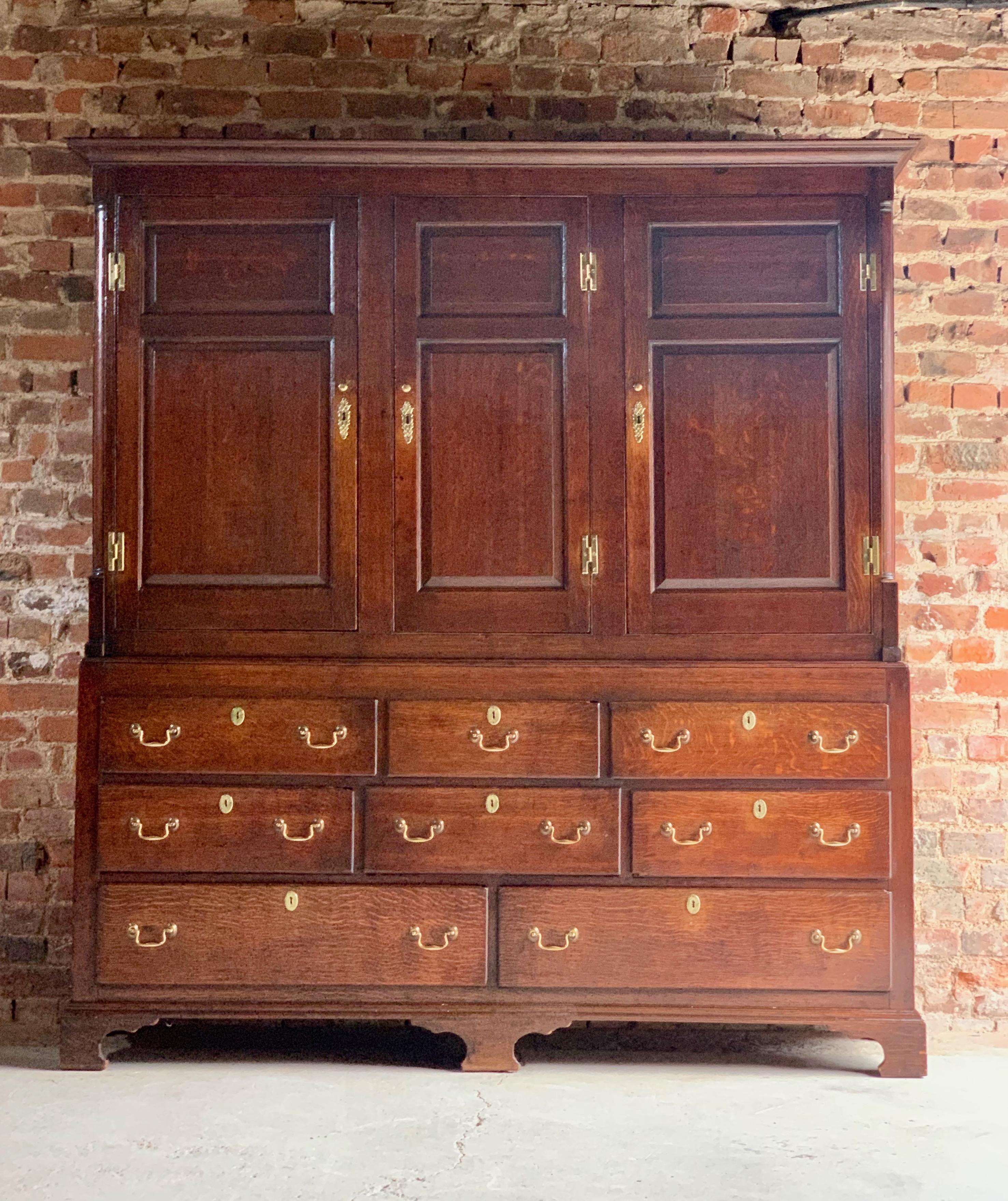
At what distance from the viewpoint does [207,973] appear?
2.67m

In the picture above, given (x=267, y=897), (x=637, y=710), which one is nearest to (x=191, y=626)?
(x=267, y=897)

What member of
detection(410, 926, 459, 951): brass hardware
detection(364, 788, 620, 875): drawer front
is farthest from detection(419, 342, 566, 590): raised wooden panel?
detection(410, 926, 459, 951): brass hardware

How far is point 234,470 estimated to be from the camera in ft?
8.98

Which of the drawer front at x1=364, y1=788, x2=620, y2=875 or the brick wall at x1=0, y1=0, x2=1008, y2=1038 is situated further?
the brick wall at x1=0, y1=0, x2=1008, y2=1038

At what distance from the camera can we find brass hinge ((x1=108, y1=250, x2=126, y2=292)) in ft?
9.02

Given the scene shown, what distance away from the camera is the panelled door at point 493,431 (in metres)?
2.73

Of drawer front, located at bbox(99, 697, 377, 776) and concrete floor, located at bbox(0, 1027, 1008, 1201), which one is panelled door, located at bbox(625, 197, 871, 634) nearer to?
drawer front, located at bbox(99, 697, 377, 776)

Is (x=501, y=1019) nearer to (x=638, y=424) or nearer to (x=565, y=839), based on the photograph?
(x=565, y=839)

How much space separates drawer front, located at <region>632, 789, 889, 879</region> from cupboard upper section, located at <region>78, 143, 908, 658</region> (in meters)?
0.36

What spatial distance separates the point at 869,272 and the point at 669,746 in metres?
1.26

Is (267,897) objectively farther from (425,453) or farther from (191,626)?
(425,453)

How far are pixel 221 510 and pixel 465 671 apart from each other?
722 mm

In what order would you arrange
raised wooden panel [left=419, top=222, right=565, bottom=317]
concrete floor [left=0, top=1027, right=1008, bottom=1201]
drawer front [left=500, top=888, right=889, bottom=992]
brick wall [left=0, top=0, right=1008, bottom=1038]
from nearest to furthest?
concrete floor [left=0, top=1027, right=1008, bottom=1201] → drawer front [left=500, top=888, right=889, bottom=992] → raised wooden panel [left=419, top=222, right=565, bottom=317] → brick wall [left=0, top=0, right=1008, bottom=1038]

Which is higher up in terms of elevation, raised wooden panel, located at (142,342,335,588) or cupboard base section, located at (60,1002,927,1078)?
raised wooden panel, located at (142,342,335,588)
